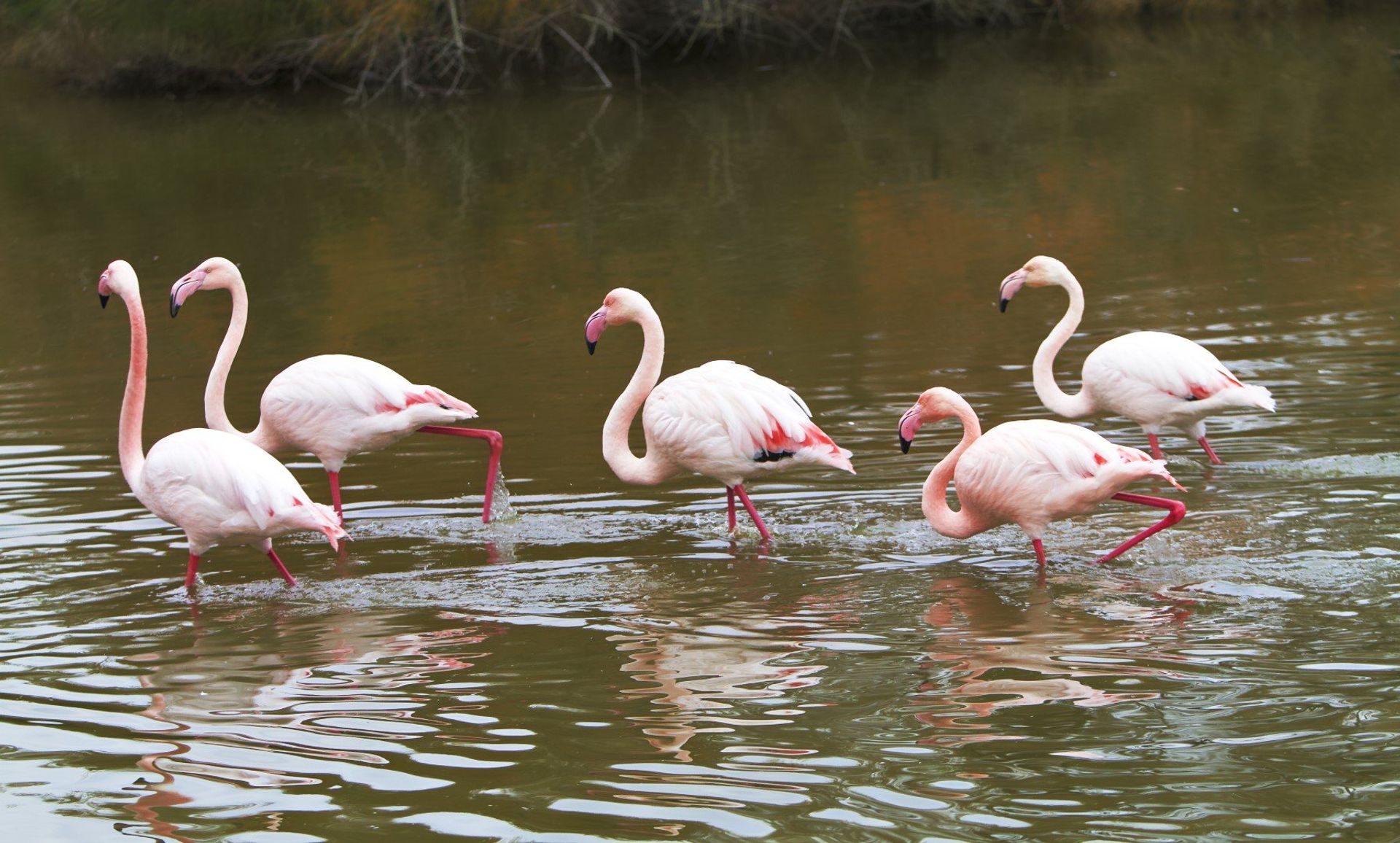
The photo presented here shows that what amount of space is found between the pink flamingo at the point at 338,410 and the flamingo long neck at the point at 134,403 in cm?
41

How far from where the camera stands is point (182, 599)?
5.80 m

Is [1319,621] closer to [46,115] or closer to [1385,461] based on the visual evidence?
[1385,461]

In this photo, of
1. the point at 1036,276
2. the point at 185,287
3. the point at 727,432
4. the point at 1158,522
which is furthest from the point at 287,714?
the point at 1036,276

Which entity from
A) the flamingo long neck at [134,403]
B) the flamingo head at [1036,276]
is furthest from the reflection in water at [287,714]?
the flamingo head at [1036,276]

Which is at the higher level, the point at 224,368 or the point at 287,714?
the point at 224,368

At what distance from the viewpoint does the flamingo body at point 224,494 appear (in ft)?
18.3

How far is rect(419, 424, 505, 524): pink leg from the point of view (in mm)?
6629

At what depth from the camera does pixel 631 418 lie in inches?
267

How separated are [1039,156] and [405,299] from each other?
7.16 metres

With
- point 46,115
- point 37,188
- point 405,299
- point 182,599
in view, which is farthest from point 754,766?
point 46,115

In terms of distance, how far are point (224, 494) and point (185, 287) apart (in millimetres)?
1338

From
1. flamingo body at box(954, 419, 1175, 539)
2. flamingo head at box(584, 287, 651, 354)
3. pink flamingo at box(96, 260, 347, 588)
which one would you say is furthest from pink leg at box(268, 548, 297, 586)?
flamingo body at box(954, 419, 1175, 539)

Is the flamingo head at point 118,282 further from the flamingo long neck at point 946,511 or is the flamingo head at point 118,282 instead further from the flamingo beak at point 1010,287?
the flamingo beak at point 1010,287

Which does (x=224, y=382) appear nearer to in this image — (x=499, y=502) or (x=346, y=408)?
(x=346, y=408)
